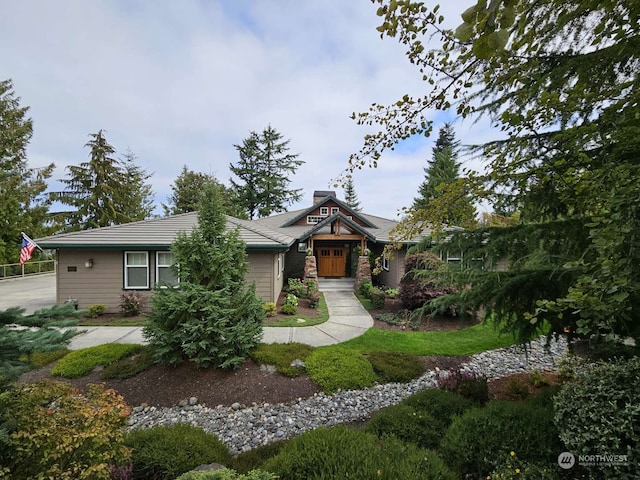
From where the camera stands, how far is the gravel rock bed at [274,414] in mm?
4105

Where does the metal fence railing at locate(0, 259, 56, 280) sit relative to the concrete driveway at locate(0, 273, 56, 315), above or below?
above

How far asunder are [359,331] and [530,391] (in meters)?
4.48

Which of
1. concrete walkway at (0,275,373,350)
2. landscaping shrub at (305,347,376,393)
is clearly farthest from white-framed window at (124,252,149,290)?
landscaping shrub at (305,347,376,393)

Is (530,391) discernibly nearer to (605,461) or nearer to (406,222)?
(605,461)

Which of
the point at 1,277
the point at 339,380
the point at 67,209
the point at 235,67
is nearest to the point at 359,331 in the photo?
the point at 339,380

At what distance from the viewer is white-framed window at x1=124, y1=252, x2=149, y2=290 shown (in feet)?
33.7

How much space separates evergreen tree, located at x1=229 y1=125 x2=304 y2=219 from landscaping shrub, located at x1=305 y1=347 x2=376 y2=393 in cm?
2465

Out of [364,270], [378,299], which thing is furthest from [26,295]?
[378,299]

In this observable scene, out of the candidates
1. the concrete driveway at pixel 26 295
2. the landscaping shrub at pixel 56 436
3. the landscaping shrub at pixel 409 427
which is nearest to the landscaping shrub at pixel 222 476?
the landscaping shrub at pixel 56 436

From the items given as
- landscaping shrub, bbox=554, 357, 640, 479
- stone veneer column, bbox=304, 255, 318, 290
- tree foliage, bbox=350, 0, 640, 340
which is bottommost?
landscaping shrub, bbox=554, 357, 640, 479

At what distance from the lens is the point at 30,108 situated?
21078 mm

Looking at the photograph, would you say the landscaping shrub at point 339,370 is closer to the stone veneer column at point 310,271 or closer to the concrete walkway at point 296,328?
the concrete walkway at point 296,328

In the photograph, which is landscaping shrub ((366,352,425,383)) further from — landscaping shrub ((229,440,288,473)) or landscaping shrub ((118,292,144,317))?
landscaping shrub ((118,292,144,317))

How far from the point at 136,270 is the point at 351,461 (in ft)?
35.1
